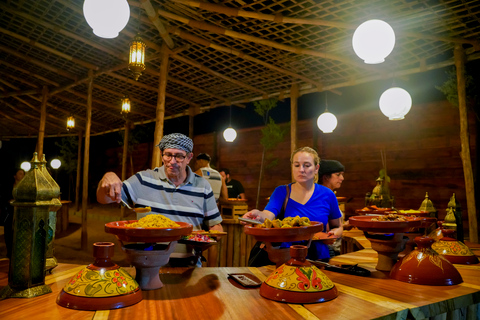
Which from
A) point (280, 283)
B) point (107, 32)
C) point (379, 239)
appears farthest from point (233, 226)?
point (280, 283)

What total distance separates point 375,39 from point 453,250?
2.29 meters

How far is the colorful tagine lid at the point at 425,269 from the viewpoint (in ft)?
5.75

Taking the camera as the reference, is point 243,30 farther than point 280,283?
Yes

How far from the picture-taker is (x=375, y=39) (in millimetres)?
3646

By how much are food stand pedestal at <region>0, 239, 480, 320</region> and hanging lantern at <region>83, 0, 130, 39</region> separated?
241cm

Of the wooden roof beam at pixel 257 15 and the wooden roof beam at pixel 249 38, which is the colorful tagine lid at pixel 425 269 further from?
the wooden roof beam at pixel 249 38

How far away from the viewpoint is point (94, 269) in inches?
56.6

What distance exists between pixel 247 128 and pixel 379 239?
8.04 meters

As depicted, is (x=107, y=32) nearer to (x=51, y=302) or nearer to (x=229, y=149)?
(x=51, y=302)

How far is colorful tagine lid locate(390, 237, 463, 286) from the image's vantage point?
5.75 ft

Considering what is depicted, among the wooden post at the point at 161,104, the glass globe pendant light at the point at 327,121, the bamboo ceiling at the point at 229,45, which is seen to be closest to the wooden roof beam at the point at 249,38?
the bamboo ceiling at the point at 229,45

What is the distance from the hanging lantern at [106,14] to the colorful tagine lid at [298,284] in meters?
2.92

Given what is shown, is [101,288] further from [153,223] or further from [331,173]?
[331,173]

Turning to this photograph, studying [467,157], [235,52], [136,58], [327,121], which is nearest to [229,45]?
[235,52]
